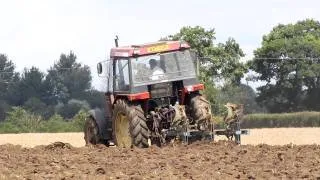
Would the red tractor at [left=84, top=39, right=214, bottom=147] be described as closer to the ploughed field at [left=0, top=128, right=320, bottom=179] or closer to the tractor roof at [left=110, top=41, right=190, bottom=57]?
the tractor roof at [left=110, top=41, right=190, bottom=57]

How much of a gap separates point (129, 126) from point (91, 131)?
272 cm

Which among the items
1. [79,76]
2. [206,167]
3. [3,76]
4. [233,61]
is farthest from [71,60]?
[206,167]

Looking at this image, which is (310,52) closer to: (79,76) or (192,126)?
(79,76)

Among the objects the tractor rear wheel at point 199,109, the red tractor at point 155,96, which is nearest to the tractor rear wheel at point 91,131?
the red tractor at point 155,96

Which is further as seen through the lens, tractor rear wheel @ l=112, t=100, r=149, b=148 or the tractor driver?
the tractor driver

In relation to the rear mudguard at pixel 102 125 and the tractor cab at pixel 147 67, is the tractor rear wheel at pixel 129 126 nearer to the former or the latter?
the tractor cab at pixel 147 67

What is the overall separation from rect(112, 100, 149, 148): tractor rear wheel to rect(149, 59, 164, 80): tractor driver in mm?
943

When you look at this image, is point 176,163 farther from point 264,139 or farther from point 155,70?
point 264,139

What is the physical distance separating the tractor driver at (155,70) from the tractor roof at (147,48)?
25 centimetres

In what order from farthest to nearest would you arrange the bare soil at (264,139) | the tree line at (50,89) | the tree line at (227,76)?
1. the tree line at (50,89)
2. the tree line at (227,76)
3. the bare soil at (264,139)

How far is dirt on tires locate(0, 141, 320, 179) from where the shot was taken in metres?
11.3

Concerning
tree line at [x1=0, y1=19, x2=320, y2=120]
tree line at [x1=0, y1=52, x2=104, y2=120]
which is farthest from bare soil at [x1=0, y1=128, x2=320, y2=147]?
tree line at [x1=0, y1=52, x2=104, y2=120]

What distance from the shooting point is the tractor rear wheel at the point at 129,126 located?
1783 centimetres

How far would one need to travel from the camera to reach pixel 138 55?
18.8 metres
